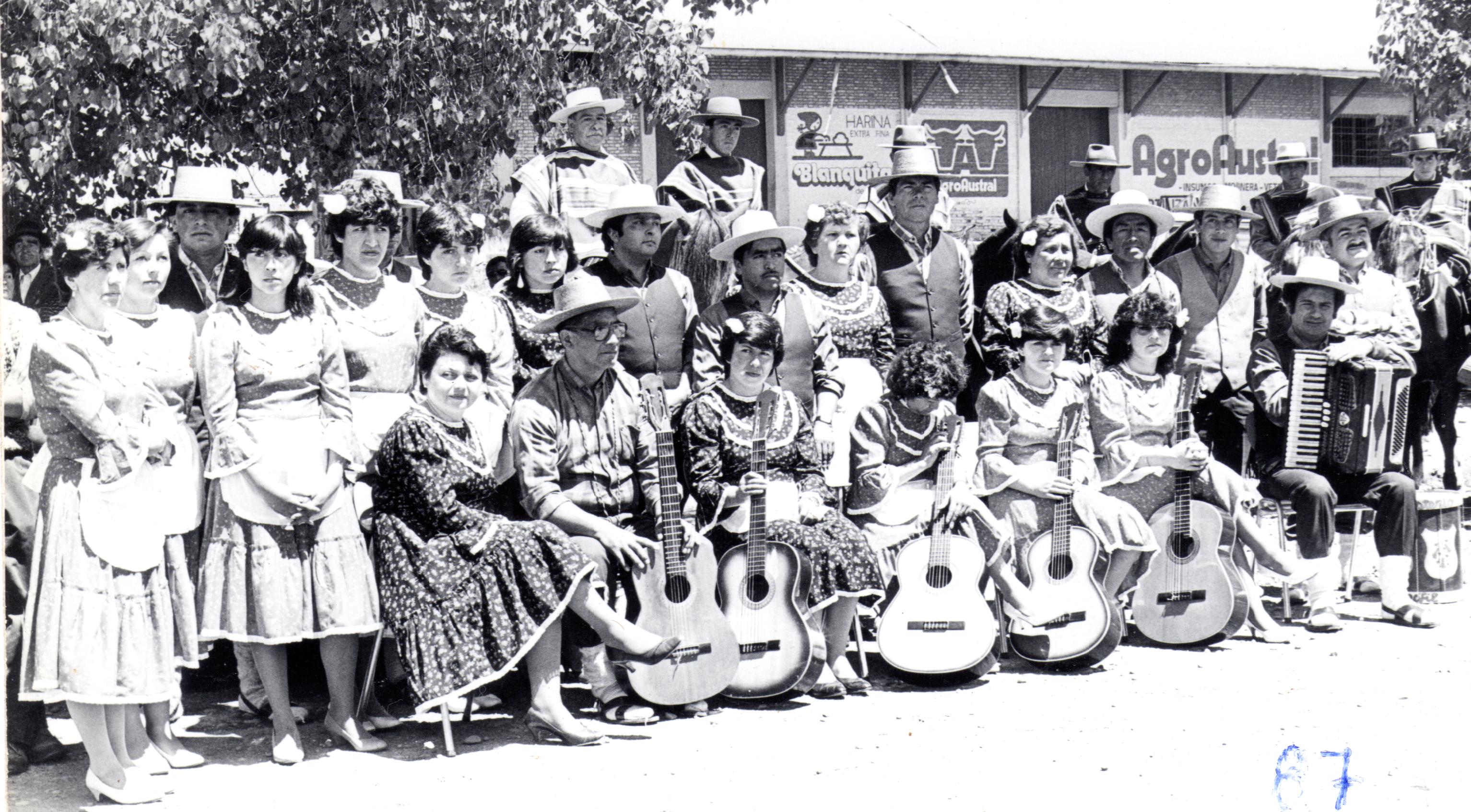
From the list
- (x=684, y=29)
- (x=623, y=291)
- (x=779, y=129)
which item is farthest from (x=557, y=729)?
(x=779, y=129)

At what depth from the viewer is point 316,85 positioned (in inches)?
366

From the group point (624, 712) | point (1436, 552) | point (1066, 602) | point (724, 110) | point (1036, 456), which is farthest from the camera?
point (724, 110)

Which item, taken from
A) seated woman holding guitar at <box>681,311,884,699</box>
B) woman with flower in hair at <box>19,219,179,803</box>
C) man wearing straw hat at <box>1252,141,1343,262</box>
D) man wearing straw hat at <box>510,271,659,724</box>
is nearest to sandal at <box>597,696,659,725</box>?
man wearing straw hat at <box>510,271,659,724</box>

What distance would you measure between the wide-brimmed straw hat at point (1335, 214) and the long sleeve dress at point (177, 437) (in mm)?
5785

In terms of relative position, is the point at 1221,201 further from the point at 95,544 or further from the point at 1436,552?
the point at 95,544

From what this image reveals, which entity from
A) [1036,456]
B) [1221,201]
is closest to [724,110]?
[1221,201]

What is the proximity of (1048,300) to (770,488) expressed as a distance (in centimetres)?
205

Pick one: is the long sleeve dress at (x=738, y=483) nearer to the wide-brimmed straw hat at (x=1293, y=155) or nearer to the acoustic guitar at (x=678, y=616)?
the acoustic guitar at (x=678, y=616)

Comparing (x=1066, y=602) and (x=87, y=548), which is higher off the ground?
(x=87, y=548)

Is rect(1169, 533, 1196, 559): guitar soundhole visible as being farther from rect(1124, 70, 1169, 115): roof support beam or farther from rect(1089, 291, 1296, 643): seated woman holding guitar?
rect(1124, 70, 1169, 115): roof support beam

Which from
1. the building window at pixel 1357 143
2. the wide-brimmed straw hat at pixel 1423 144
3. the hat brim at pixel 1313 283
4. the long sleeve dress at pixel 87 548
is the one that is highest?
the building window at pixel 1357 143

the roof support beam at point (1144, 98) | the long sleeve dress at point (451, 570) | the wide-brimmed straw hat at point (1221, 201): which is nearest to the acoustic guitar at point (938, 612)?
the long sleeve dress at point (451, 570)

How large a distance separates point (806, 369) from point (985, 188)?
1639 cm

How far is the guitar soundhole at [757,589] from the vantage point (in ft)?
20.1
